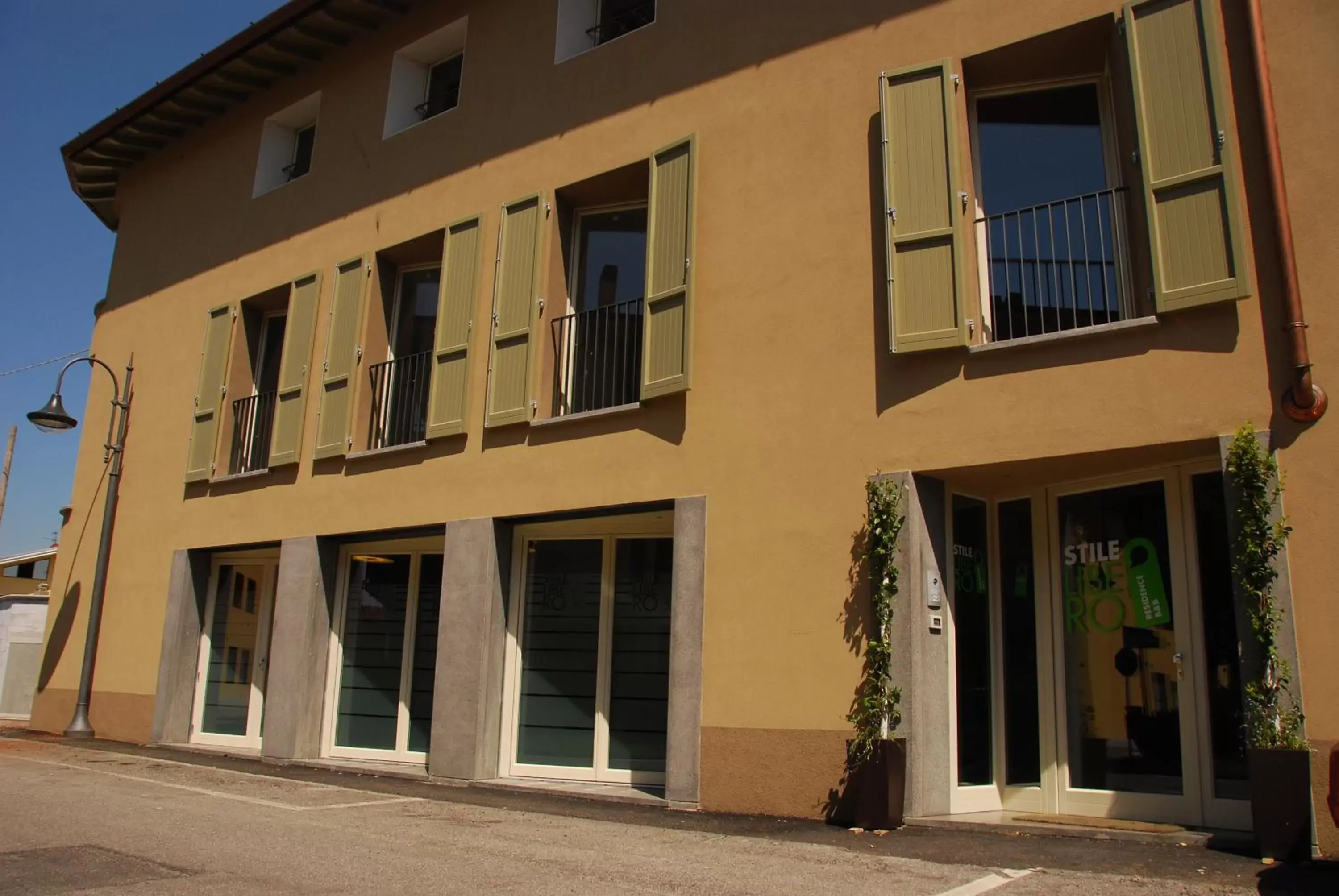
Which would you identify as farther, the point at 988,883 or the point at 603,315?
the point at 603,315

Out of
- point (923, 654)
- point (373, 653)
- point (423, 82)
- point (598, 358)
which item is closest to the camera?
point (923, 654)

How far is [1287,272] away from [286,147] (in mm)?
12314

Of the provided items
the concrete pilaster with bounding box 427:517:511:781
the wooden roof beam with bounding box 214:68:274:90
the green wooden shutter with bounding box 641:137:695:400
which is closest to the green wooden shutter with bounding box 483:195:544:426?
the concrete pilaster with bounding box 427:517:511:781

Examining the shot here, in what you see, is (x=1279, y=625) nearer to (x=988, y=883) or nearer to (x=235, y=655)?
(x=988, y=883)

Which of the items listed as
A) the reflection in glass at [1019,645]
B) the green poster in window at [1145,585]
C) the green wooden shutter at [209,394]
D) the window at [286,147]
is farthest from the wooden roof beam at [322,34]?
the green poster in window at [1145,585]

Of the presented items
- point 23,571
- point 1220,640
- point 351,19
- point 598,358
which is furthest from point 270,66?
point 23,571

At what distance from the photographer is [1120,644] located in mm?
7273

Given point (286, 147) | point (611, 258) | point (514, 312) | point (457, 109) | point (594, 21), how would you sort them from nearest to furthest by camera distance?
point (514, 312), point (611, 258), point (594, 21), point (457, 109), point (286, 147)

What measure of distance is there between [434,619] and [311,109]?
7076 mm

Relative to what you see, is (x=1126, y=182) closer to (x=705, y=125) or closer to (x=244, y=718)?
(x=705, y=125)

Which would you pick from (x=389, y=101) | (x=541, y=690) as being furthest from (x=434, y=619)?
(x=389, y=101)

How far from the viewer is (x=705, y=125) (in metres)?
9.35

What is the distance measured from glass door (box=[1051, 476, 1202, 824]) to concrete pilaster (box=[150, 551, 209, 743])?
1024 cm

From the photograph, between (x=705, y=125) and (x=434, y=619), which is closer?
(x=705, y=125)
